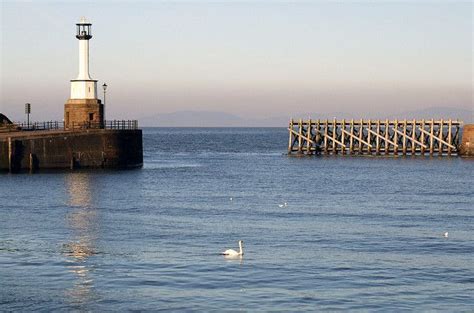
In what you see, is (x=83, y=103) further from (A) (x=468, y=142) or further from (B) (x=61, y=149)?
(A) (x=468, y=142)

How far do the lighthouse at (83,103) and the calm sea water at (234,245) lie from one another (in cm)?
879

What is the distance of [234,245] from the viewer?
3381 centimetres

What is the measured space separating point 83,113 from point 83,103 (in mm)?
728

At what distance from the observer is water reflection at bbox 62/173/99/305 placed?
26.4 m

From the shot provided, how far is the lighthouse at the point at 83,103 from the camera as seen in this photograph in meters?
70.4

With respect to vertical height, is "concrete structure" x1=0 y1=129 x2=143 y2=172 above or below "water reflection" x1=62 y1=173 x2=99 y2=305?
above

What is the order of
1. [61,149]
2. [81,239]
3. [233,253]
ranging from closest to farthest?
[233,253], [81,239], [61,149]

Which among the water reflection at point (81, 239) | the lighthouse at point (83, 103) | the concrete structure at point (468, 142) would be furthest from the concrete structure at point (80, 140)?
the concrete structure at point (468, 142)

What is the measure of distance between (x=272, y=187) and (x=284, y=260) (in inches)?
1149

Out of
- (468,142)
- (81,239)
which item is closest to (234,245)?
(81,239)

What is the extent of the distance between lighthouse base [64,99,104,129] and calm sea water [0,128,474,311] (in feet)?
28.4

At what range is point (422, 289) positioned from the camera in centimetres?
2680

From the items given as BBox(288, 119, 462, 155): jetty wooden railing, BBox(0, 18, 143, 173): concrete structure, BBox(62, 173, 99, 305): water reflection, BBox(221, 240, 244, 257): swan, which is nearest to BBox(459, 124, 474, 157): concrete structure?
BBox(288, 119, 462, 155): jetty wooden railing

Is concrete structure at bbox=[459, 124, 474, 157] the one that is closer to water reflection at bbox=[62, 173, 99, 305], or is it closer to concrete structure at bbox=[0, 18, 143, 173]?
concrete structure at bbox=[0, 18, 143, 173]
